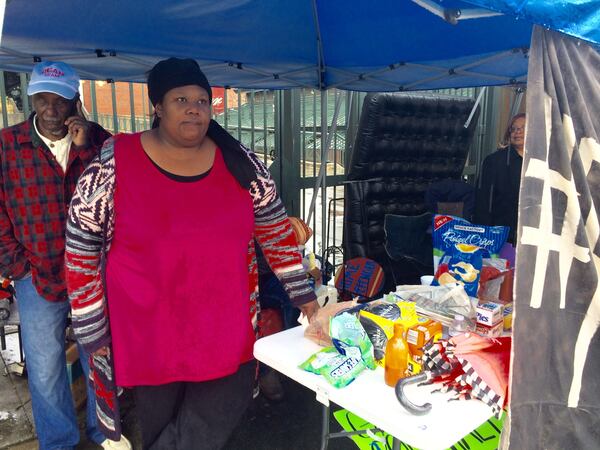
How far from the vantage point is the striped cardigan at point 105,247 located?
1.70 m

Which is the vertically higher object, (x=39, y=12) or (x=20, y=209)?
(x=39, y=12)

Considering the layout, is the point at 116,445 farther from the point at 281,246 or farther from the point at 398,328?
the point at 398,328

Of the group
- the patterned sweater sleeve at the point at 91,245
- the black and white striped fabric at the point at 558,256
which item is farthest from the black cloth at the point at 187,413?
the black and white striped fabric at the point at 558,256

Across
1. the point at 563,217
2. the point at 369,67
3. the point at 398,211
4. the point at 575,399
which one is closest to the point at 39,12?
the point at 369,67

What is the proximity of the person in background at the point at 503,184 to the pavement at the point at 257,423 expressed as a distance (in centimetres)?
194

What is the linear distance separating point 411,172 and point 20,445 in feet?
12.5

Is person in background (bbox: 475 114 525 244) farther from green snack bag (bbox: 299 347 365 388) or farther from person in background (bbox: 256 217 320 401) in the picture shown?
green snack bag (bbox: 299 347 365 388)

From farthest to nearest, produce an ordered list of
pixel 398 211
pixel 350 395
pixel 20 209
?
pixel 398 211 → pixel 20 209 → pixel 350 395

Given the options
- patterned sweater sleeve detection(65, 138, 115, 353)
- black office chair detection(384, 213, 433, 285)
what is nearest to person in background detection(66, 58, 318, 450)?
patterned sweater sleeve detection(65, 138, 115, 353)

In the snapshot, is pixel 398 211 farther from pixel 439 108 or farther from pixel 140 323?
pixel 140 323

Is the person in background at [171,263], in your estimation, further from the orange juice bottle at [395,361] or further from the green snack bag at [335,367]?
the orange juice bottle at [395,361]

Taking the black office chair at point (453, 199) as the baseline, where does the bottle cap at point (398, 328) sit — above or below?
below

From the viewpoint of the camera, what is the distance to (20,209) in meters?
2.09

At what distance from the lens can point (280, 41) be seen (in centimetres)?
304
